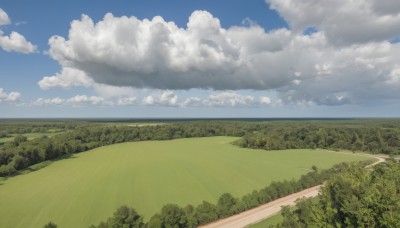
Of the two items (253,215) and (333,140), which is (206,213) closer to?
(253,215)

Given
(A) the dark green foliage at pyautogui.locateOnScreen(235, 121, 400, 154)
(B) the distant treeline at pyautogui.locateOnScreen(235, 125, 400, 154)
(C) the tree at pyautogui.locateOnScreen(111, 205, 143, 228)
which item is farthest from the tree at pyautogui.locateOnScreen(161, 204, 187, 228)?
(A) the dark green foliage at pyautogui.locateOnScreen(235, 121, 400, 154)

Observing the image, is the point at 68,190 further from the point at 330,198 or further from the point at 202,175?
the point at 330,198

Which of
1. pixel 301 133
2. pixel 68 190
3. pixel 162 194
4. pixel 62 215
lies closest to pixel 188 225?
pixel 162 194

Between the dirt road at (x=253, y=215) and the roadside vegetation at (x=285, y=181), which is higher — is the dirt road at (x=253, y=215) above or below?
below

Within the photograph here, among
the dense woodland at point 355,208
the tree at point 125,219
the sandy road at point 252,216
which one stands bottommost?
the sandy road at point 252,216

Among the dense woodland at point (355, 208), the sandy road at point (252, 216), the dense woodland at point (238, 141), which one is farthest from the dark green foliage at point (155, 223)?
the dense woodland at point (238, 141)

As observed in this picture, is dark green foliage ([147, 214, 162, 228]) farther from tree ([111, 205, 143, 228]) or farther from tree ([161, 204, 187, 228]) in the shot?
tree ([111, 205, 143, 228])

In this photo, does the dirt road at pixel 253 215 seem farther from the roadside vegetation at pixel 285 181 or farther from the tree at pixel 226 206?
the roadside vegetation at pixel 285 181

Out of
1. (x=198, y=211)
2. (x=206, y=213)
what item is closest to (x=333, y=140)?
(x=206, y=213)
